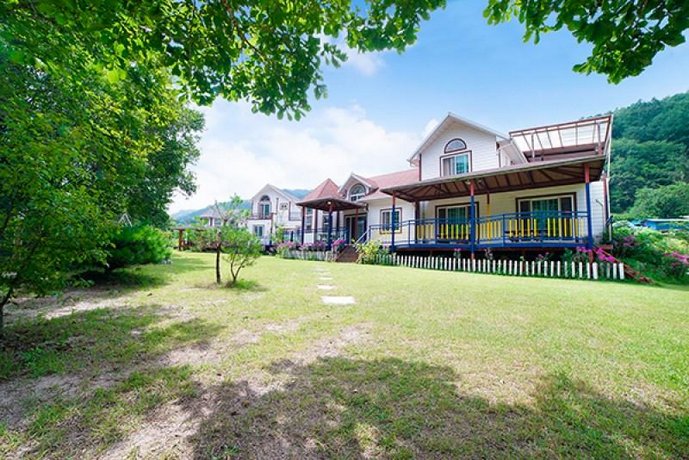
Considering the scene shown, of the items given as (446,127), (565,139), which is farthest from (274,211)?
(565,139)

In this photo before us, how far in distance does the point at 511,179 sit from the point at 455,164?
10.5 ft

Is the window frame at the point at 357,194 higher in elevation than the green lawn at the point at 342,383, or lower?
higher

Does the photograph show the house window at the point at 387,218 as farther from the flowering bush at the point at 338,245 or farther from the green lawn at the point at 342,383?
the green lawn at the point at 342,383

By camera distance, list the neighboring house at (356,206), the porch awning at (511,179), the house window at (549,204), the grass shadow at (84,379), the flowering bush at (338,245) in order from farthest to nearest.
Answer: the neighboring house at (356,206) < the flowering bush at (338,245) < the house window at (549,204) < the porch awning at (511,179) < the grass shadow at (84,379)

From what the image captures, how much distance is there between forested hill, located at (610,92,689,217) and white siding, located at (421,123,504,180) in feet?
97.4

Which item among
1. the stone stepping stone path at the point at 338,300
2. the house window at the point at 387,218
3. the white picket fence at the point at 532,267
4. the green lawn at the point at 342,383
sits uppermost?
the house window at the point at 387,218

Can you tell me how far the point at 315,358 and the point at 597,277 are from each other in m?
10.0

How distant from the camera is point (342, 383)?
2.18 m

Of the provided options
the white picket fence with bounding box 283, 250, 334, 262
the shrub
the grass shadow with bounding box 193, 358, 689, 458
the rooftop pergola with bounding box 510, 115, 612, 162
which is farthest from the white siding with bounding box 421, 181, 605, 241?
the shrub

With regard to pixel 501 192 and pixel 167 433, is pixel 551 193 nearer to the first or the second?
pixel 501 192

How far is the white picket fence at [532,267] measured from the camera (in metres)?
8.62

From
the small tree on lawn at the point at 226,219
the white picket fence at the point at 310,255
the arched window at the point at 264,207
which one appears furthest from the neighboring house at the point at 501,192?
the arched window at the point at 264,207

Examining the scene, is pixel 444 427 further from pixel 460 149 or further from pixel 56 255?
pixel 460 149

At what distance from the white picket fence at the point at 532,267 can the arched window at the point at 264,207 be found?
21179 millimetres
